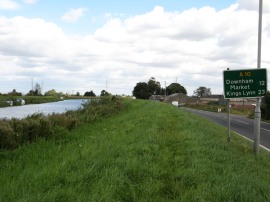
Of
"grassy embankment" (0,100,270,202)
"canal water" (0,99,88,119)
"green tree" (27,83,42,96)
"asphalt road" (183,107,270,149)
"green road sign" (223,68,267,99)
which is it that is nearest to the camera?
"grassy embankment" (0,100,270,202)

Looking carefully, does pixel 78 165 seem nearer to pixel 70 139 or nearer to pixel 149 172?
pixel 149 172

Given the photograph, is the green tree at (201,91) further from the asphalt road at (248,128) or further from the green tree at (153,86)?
the asphalt road at (248,128)

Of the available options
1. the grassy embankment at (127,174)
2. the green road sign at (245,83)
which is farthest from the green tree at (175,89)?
the grassy embankment at (127,174)

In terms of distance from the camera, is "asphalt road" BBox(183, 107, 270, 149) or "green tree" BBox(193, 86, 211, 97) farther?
"green tree" BBox(193, 86, 211, 97)

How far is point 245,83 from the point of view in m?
12.1

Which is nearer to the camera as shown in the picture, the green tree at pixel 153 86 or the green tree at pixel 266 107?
the green tree at pixel 266 107

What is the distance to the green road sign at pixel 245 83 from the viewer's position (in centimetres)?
1195

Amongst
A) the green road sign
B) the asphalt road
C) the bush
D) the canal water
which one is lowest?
the asphalt road

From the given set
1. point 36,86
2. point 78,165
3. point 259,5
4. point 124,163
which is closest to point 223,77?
point 259,5

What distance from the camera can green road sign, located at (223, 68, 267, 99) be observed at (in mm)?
11945

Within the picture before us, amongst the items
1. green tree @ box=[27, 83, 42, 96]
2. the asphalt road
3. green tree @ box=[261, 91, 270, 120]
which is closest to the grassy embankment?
the asphalt road

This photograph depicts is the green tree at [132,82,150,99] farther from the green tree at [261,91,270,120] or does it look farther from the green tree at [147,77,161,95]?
the green tree at [261,91,270,120]

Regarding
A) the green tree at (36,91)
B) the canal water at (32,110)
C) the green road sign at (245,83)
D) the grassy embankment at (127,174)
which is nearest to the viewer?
the grassy embankment at (127,174)

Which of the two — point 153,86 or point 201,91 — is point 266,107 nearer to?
point 153,86
